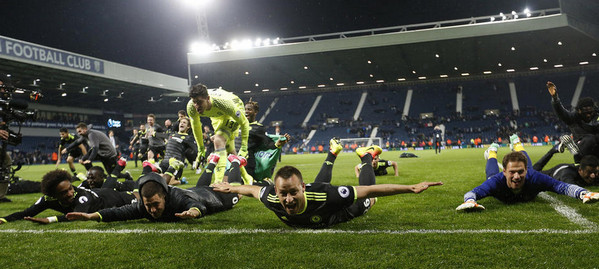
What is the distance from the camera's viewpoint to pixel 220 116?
23.1 feet

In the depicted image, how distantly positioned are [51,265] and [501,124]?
4353 cm

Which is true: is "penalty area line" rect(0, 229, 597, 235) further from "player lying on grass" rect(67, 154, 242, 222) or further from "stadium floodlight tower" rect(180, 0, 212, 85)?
"stadium floodlight tower" rect(180, 0, 212, 85)

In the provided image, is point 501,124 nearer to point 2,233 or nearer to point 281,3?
point 281,3

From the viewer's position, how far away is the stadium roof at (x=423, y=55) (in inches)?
1161

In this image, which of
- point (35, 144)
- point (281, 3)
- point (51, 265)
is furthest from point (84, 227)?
point (35, 144)

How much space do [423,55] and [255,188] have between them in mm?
34665

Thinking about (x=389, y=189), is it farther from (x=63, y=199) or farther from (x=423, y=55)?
(x=423, y=55)

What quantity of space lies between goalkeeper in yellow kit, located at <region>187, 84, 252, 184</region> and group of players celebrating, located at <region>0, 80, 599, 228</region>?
0.02 metres

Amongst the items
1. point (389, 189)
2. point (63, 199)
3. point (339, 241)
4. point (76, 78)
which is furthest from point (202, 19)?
point (339, 241)

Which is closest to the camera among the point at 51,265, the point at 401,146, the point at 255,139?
the point at 51,265

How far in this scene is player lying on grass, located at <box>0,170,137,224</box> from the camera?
4848 millimetres

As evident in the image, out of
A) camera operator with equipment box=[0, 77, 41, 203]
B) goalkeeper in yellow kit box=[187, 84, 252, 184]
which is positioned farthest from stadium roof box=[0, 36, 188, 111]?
goalkeeper in yellow kit box=[187, 84, 252, 184]

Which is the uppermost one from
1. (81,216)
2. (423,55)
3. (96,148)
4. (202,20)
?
(202,20)

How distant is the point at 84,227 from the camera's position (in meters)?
4.80
